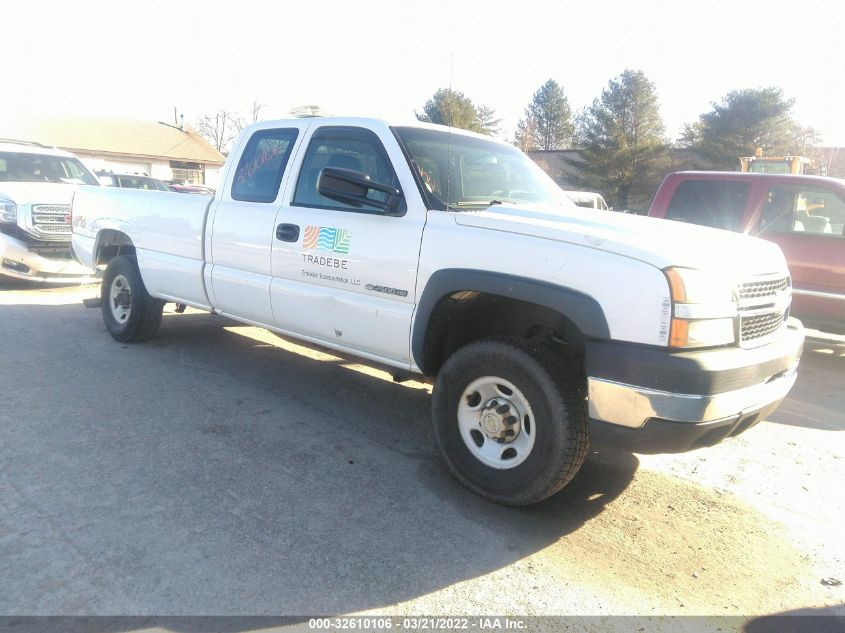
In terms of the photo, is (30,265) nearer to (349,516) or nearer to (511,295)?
(349,516)

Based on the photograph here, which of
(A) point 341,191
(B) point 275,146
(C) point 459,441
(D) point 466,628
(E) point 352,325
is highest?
(B) point 275,146

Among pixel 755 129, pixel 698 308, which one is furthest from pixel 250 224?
pixel 755 129

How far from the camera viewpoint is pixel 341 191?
3.73 meters

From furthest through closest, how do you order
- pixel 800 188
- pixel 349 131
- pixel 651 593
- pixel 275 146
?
pixel 800 188 → pixel 275 146 → pixel 349 131 → pixel 651 593

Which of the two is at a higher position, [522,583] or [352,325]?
[352,325]

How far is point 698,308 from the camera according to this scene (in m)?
2.90

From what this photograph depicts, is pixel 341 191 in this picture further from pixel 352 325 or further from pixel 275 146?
pixel 275 146

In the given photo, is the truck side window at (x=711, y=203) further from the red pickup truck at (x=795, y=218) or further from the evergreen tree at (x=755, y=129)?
the evergreen tree at (x=755, y=129)

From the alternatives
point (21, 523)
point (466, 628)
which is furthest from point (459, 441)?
point (21, 523)

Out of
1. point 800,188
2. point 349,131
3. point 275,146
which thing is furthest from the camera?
point 800,188

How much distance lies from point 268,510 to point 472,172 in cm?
246

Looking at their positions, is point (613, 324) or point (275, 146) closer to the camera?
point (613, 324)

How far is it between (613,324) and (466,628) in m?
1.45

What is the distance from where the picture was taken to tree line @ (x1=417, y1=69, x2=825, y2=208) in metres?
40.2
